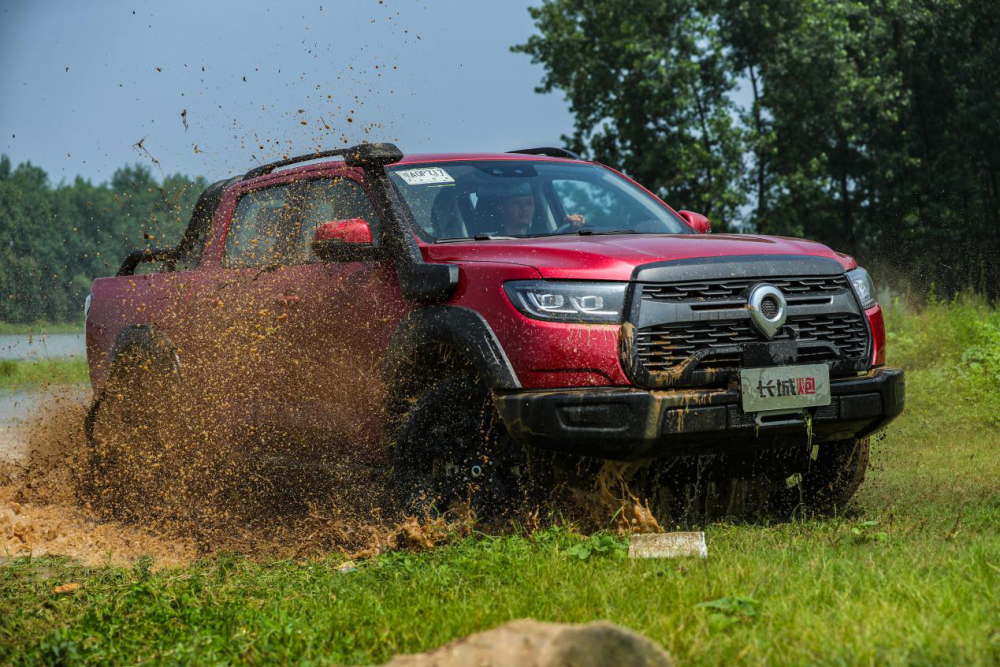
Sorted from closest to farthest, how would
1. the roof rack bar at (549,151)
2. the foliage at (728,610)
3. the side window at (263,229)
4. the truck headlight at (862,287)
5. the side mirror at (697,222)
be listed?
the foliage at (728,610), the truck headlight at (862,287), the side window at (263,229), the side mirror at (697,222), the roof rack bar at (549,151)

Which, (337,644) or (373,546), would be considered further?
(373,546)

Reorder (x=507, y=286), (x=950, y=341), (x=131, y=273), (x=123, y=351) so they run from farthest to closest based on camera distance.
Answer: (x=950, y=341) → (x=131, y=273) → (x=123, y=351) → (x=507, y=286)

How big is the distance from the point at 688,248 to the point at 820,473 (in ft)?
5.28

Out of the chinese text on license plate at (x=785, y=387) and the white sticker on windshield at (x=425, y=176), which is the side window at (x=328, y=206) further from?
the chinese text on license plate at (x=785, y=387)

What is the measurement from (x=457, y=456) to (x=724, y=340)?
1302 mm

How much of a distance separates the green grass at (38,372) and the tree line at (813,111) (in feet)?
57.8

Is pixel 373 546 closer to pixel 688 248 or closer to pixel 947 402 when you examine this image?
pixel 688 248

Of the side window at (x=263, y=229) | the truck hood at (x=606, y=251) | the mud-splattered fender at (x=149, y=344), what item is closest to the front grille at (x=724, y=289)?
the truck hood at (x=606, y=251)

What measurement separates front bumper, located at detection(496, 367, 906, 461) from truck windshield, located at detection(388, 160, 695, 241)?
4.13ft

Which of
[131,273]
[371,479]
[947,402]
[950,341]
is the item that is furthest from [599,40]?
[371,479]

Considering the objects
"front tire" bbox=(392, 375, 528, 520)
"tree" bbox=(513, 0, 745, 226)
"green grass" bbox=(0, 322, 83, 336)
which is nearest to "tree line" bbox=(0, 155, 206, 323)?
"green grass" bbox=(0, 322, 83, 336)

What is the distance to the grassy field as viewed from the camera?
11.2 ft

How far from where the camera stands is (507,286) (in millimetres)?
4973

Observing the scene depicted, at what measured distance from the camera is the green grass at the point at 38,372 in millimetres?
19208
